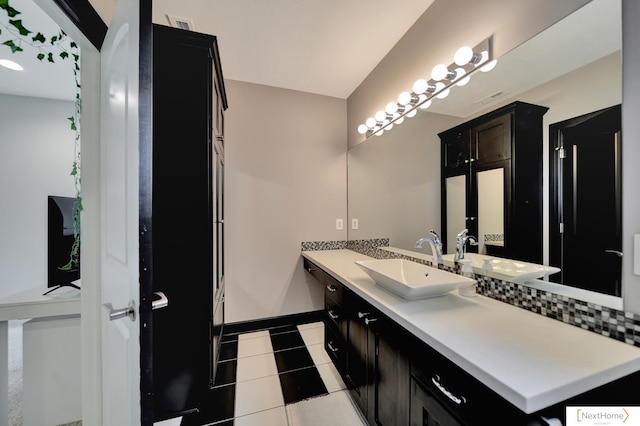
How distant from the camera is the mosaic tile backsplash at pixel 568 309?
76 cm

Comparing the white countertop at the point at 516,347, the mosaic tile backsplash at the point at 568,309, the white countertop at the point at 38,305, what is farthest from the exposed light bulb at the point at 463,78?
the white countertop at the point at 38,305

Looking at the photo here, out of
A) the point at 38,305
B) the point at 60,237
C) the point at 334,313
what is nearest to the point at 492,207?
the point at 334,313

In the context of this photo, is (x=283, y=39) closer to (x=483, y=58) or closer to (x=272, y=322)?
(x=483, y=58)

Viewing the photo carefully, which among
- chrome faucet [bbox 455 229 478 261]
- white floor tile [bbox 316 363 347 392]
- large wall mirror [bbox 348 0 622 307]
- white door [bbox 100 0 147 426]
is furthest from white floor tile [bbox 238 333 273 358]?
chrome faucet [bbox 455 229 478 261]

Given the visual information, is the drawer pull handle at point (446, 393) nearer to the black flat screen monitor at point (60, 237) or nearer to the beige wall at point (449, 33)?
the beige wall at point (449, 33)

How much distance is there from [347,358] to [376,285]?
1.90 ft

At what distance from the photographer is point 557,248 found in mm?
975

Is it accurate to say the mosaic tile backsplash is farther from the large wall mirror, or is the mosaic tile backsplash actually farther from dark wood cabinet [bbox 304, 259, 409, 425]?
dark wood cabinet [bbox 304, 259, 409, 425]

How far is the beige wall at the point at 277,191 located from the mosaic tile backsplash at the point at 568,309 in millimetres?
1714

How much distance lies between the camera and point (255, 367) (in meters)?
1.89

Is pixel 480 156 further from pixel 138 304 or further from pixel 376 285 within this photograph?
pixel 138 304

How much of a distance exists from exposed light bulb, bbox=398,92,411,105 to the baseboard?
2.26 metres

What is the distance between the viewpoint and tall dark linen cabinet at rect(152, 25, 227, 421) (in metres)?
1.33

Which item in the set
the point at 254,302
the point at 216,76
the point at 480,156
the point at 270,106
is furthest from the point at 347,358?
the point at 270,106
